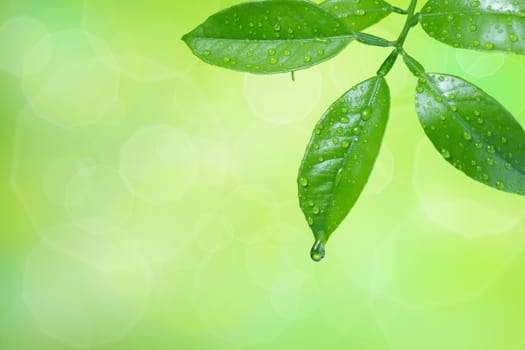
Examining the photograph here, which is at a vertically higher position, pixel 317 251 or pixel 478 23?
pixel 478 23

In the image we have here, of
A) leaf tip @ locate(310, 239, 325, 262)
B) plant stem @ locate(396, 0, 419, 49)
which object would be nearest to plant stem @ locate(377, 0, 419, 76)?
plant stem @ locate(396, 0, 419, 49)

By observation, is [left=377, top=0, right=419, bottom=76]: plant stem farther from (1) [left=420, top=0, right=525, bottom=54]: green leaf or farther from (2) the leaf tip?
(2) the leaf tip

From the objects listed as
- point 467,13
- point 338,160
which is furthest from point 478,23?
point 338,160

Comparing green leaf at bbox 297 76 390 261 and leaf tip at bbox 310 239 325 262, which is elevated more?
green leaf at bbox 297 76 390 261

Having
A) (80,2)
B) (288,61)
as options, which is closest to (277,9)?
(288,61)

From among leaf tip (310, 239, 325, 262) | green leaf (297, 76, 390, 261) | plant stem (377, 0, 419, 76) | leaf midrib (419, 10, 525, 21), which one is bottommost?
leaf tip (310, 239, 325, 262)

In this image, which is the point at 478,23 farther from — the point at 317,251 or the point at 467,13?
the point at 317,251

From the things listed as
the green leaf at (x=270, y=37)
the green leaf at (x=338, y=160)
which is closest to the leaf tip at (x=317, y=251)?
the green leaf at (x=338, y=160)
